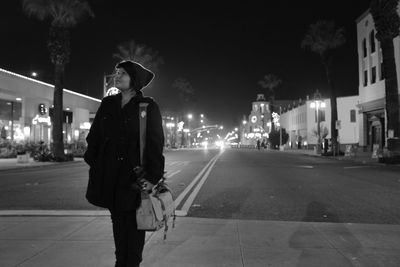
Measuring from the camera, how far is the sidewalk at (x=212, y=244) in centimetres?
592

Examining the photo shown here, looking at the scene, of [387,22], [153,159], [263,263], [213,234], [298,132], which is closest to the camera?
[153,159]

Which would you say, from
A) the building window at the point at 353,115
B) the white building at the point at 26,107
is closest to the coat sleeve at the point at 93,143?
the white building at the point at 26,107

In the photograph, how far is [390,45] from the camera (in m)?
31.8

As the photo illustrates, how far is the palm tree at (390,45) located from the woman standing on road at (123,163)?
99.3ft

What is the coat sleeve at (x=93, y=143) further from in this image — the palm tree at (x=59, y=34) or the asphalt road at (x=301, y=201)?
the palm tree at (x=59, y=34)

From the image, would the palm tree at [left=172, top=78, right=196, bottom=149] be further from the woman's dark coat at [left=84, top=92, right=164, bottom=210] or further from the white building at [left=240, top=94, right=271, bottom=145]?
the woman's dark coat at [left=84, top=92, right=164, bottom=210]

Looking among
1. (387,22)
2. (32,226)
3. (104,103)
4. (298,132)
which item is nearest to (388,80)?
(387,22)

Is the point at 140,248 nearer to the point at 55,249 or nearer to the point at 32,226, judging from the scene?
the point at 55,249

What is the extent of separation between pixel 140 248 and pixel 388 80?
30766 mm

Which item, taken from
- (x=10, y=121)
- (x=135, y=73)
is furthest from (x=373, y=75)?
(x=135, y=73)

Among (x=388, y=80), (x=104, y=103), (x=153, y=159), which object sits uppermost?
(x=388, y=80)

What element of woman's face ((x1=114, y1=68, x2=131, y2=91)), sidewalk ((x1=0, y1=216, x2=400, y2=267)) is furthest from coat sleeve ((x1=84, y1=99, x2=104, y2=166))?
sidewalk ((x1=0, y1=216, x2=400, y2=267))

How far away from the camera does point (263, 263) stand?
5.84 m

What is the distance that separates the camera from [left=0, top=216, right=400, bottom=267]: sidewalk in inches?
233
